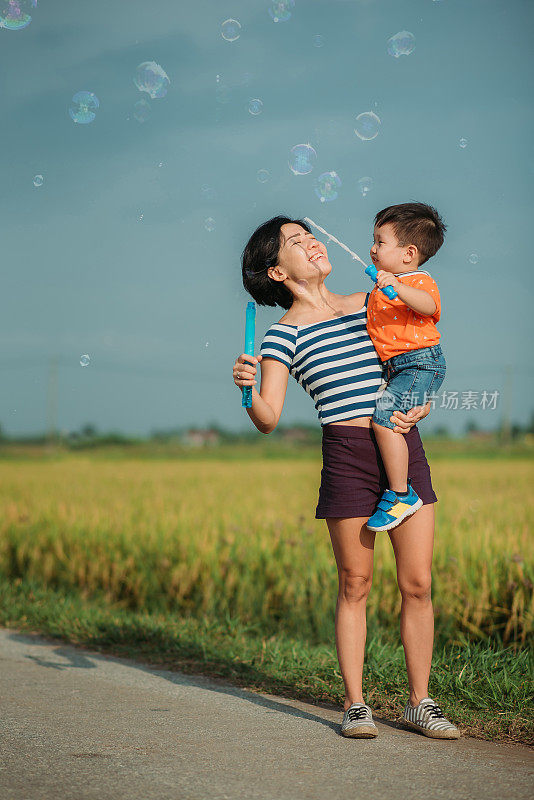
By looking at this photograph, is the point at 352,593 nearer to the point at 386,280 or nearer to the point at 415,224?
the point at 386,280

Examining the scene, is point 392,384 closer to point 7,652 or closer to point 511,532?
point 7,652

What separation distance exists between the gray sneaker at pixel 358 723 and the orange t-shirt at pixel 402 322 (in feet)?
4.24

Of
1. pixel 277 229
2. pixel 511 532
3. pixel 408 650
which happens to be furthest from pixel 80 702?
pixel 511 532

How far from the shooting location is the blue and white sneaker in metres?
3.27

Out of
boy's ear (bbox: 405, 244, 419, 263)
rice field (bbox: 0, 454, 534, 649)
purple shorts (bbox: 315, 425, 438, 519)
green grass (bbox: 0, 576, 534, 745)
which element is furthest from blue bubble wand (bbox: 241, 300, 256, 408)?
rice field (bbox: 0, 454, 534, 649)

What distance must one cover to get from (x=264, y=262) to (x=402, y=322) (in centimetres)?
69

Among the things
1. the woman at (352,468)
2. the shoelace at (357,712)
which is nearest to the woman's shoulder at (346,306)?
the woman at (352,468)

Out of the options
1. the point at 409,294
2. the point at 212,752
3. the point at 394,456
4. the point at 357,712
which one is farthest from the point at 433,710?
the point at 409,294

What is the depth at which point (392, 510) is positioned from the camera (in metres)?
3.28

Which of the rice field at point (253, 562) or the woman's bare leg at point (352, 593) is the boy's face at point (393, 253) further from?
the rice field at point (253, 562)

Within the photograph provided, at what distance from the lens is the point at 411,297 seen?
3092mm

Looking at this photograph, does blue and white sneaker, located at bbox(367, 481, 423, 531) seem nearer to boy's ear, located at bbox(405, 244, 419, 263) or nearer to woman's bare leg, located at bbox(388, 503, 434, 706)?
woman's bare leg, located at bbox(388, 503, 434, 706)

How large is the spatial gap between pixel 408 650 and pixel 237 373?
1.24 m

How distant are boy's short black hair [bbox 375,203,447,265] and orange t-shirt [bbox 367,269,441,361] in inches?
4.4
